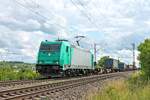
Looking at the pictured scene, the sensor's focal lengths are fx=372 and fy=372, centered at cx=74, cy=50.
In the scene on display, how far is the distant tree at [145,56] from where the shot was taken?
33.8 metres

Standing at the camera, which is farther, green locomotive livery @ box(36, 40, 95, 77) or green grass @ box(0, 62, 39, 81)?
green grass @ box(0, 62, 39, 81)

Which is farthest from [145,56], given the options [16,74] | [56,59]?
[16,74]

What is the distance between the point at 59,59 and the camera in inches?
1315

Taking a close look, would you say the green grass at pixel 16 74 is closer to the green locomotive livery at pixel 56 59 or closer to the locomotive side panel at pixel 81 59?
the green locomotive livery at pixel 56 59

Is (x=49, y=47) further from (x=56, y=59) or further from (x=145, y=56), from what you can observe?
(x=145, y=56)

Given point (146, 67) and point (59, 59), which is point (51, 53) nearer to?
point (59, 59)

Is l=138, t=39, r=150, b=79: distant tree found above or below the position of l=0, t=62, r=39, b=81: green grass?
above

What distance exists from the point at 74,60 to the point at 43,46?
15.0 ft

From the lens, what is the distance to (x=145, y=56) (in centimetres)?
3506

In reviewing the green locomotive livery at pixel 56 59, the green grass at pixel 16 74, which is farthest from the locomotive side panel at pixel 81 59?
the green grass at pixel 16 74

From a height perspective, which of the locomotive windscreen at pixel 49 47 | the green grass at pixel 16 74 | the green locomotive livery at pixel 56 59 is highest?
the locomotive windscreen at pixel 49 47

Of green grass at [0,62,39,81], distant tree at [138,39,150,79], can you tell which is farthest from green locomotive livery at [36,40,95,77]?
distant tree at [138,39,150,79]

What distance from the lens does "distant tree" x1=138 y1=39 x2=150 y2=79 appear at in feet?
111

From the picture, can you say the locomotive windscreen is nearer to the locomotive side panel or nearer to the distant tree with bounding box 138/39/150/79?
the locomotive side panel
